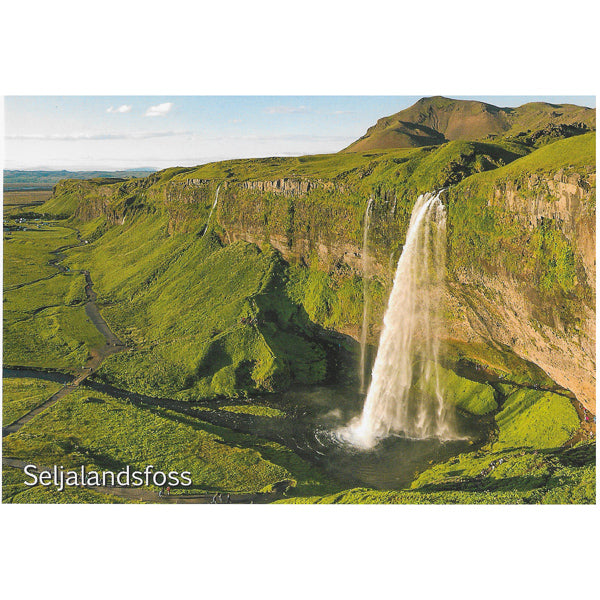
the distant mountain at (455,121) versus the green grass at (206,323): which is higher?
the distant mountain at (455,121)

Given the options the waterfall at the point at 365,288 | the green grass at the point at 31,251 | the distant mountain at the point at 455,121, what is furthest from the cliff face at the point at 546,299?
the green grass at the point at 31,251

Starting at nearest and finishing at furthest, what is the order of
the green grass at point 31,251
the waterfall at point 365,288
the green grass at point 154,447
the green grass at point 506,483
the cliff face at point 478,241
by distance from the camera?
the green grass at point 506,483, the cliff face at point 478,241, the green grass at point 154,447, the waterfall at point 365,288, the green grass at point 31,251

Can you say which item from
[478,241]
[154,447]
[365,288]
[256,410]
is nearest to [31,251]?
[365,288]

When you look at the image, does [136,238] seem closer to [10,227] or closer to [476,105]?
[10,227]

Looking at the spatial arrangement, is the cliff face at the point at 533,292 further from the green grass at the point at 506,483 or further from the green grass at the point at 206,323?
the green grass at the point at 206,323

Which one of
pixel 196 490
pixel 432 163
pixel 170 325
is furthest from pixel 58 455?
pixel 432 163

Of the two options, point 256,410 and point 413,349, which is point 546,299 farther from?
point 256,410

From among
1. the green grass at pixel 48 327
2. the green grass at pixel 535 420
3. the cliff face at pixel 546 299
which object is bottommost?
the green grass at pixel 535 420
